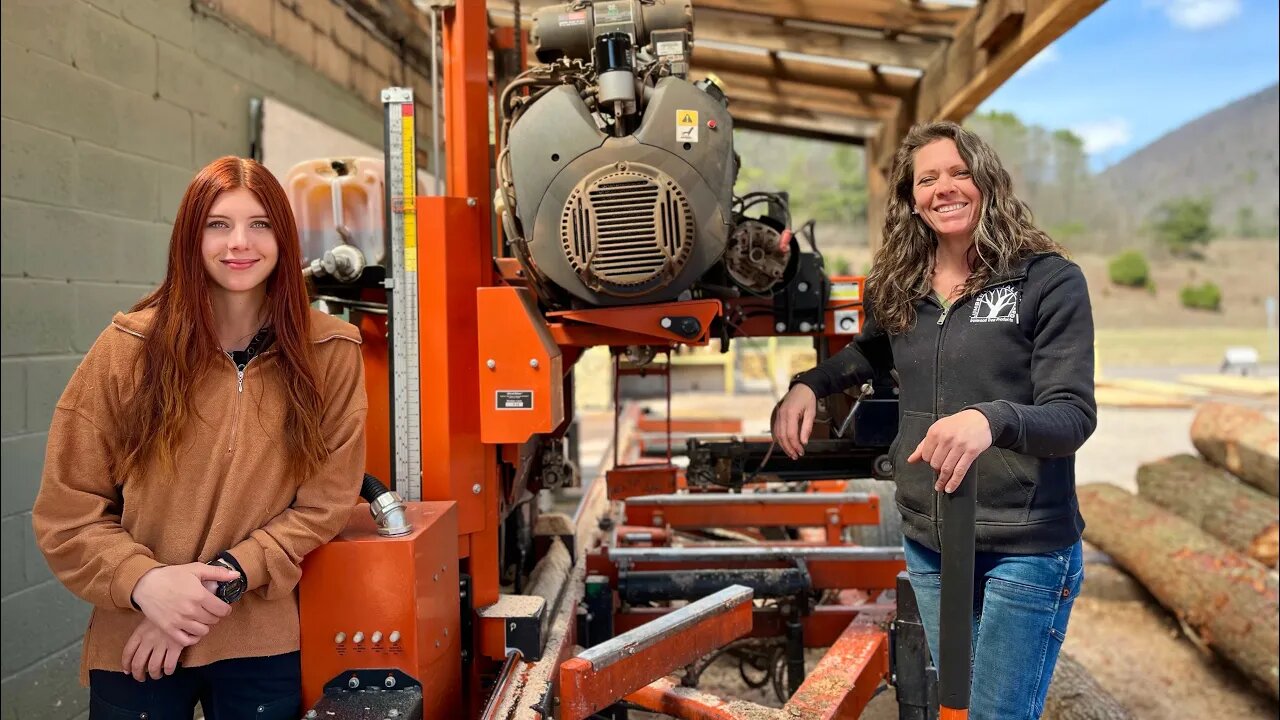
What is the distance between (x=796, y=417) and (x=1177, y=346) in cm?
3014

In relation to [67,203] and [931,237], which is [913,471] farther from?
[67,203]

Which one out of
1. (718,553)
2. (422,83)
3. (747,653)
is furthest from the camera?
(422,83)

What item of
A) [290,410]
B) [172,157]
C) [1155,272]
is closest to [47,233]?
[172,157]

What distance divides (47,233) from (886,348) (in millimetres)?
3201

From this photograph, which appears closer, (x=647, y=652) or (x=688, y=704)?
(x=647, y=652)

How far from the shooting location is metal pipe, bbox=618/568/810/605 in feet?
11.5

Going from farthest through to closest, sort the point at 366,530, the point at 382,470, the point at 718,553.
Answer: the point at 718,553, the point at 382,470, the point at 366,530

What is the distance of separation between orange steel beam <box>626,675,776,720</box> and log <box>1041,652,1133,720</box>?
4.62 ft

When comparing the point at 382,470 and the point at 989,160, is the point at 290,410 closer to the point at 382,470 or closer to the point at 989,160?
the point at 382,470

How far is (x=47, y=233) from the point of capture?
3.36 m

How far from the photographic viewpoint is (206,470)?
1869 mm

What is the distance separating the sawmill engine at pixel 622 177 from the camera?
8.00 ft

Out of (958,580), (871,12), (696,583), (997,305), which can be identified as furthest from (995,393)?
(871,12)

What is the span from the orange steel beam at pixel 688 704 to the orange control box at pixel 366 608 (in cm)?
74
